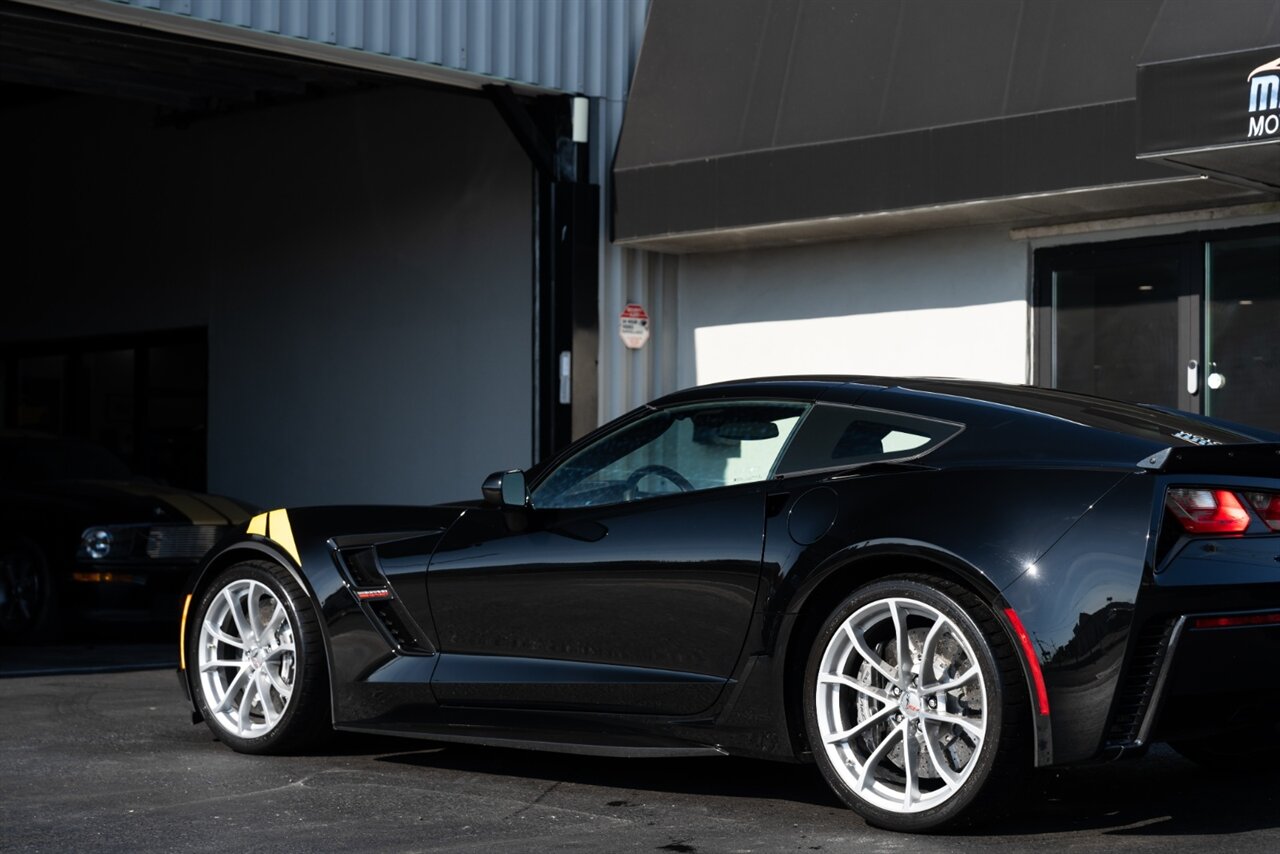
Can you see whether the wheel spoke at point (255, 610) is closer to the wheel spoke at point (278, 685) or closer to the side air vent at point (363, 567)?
the wheel spoke at point (278, 685)

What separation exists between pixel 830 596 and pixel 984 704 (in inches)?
23.1

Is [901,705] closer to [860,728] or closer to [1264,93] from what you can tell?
[860,728]

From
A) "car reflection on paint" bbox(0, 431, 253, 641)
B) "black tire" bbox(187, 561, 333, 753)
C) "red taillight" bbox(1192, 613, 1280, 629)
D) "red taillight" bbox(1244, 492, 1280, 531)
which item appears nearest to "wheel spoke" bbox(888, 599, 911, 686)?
"red taillight" bbox(1192, 613, 1280, 629)

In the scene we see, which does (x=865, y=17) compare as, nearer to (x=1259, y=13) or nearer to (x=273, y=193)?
(x=1259, y=13)

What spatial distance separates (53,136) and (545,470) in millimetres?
15938

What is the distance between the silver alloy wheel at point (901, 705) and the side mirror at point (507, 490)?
1.32 m

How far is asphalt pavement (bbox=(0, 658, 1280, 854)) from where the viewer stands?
16.0 feet

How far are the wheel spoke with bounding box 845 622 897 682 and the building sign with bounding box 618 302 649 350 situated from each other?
831cm

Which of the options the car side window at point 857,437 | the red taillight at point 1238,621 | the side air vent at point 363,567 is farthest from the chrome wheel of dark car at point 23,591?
the red taillight at point 1238,621

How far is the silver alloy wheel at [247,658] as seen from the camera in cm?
646

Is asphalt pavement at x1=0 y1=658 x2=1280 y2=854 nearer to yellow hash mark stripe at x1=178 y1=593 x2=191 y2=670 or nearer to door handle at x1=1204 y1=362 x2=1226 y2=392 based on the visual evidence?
yellow hash mark stripe at x1=178 y1=593 x2=191 y2=670

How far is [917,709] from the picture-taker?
16.1 ft

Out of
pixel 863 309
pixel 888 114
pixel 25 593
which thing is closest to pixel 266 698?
pixel 25 593

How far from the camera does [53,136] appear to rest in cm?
2033
